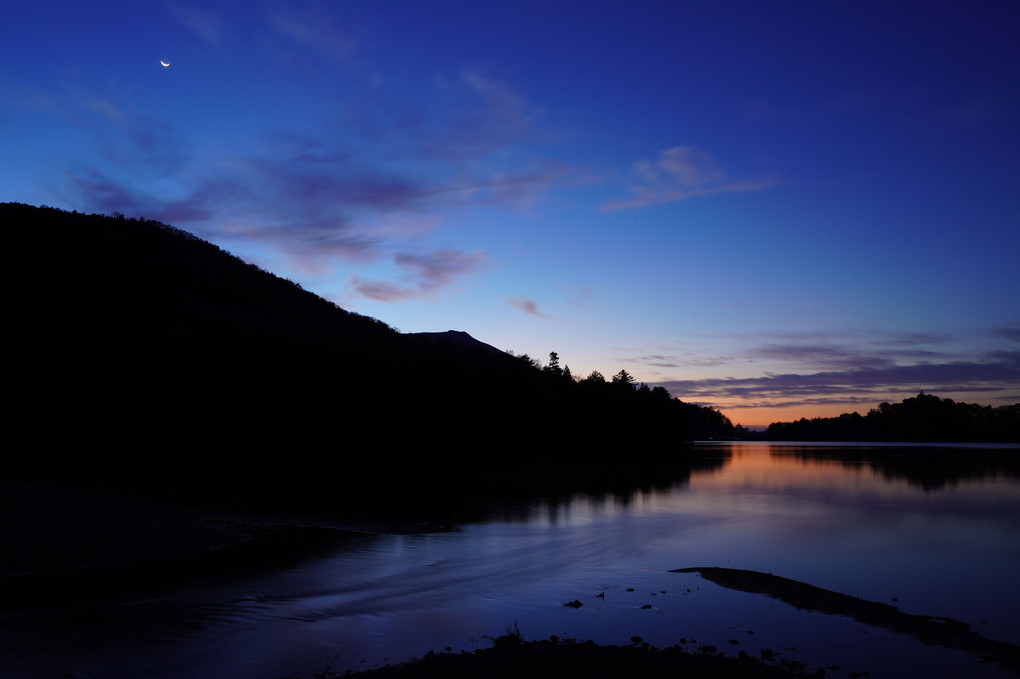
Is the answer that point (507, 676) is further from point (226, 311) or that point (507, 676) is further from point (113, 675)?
point (226, 311)

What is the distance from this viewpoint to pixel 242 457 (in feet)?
336

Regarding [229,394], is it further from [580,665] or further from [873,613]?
[580,665]

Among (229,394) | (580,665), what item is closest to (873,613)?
(580,665)

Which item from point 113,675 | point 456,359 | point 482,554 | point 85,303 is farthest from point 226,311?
point 113,675

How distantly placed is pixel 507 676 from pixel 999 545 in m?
34.2

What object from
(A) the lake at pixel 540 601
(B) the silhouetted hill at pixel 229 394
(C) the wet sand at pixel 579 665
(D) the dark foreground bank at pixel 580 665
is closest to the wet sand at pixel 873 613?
(A) the lake at pixel 540 601

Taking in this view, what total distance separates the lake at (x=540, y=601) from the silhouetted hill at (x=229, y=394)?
2566 centimetres

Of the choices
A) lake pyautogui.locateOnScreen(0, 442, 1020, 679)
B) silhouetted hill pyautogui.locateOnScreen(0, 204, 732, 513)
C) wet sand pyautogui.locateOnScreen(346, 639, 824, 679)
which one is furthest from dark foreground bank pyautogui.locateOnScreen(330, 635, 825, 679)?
silhouetted hill pyautogui.locateOnScreen(0, 204, 732, 513)

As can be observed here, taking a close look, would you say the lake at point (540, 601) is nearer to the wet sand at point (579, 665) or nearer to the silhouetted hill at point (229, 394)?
the wet sand at point (579, 665)

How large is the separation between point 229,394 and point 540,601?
342 feet

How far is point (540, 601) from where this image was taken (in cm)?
2059

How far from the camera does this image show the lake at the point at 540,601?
582 inches

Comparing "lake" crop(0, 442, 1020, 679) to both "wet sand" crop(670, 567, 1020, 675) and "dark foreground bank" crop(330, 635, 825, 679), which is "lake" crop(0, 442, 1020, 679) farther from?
"dark foreground bank" crop(330, 635, 825, 679)

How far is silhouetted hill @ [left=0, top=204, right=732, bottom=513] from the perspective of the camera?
83.2 m
